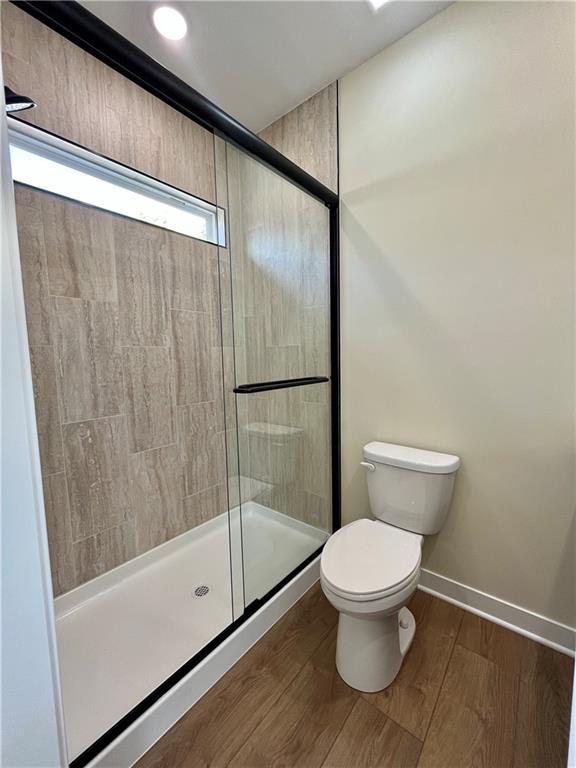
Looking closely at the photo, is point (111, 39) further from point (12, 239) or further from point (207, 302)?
point (207, 302)

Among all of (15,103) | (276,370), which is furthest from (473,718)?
(15,103)

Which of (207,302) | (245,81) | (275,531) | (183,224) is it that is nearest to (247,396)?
(275,531)

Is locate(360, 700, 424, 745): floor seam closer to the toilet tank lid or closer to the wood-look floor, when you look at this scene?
the wood-look floor

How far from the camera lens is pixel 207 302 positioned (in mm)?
2014

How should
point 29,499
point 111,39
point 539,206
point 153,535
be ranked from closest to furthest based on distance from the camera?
1. point 29,499
2. point 111,39
3. point 539,206
4. point 153,535

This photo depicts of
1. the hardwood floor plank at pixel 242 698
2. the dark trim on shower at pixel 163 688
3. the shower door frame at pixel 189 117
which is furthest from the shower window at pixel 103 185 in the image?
the hardwood floor plank at pixel 242 698

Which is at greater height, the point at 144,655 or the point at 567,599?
the point at 567,599

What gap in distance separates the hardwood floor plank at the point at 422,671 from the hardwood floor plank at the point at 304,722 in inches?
4.7

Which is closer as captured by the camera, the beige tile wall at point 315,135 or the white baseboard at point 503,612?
the white baseboard at point 503,612

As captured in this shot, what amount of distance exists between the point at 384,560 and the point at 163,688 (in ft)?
2.87

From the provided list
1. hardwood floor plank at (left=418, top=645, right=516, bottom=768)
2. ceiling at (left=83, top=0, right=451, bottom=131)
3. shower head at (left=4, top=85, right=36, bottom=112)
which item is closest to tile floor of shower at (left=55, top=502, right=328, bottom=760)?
hardwood floor plank at (left=418, top=645, right=516, bottom=768)

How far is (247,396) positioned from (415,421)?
84 centimetres

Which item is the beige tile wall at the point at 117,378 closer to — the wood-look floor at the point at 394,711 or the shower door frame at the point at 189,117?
the shower door frame at the point at 189,117

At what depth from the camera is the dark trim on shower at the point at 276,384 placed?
53.2 inches
